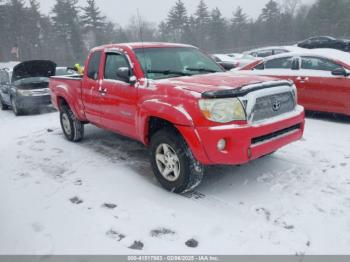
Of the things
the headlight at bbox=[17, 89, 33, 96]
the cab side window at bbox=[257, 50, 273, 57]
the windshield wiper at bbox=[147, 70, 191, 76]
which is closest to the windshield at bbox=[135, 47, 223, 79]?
the windshield wiper at bbox=[147, 70, 191, 76]

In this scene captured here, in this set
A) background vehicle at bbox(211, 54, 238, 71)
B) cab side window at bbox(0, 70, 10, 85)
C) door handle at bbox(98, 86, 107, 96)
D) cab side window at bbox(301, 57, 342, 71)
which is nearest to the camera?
door handle at bbox(98, 86, 107, 96)

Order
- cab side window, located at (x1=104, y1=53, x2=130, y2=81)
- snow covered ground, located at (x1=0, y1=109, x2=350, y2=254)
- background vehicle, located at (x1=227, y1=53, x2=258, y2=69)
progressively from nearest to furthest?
snow covered ground, located at (x1=0, y1=109, x2=350, y2=254) < cab side window, located at (x1=104, y1=53, x2=130, y2=81) < background vehicle, located at (x1=227, y1=53, x2=258, y2=69)

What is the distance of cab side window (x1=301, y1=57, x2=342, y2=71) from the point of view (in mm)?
7426

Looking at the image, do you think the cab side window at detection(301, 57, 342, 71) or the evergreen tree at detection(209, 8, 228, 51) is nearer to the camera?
the cab side window at detection(301, 57, 342, 71)

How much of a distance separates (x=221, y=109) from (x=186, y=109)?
40 cm

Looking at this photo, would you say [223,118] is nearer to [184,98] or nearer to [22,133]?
[184,98]

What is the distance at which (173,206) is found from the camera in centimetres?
403

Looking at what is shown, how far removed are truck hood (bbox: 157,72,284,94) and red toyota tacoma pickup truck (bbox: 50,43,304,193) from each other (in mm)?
12

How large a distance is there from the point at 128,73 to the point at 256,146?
203cm

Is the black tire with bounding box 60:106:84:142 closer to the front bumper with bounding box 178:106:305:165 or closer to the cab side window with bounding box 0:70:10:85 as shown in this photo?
the front bumper with bounding box 178:106:305:165

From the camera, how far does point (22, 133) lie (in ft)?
27.8

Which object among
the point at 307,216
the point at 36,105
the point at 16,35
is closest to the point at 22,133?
the point at 36,105

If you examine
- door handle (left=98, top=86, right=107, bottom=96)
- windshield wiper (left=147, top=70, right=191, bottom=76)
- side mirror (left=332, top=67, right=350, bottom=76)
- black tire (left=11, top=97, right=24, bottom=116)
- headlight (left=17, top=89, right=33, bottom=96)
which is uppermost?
windshield wiper (left=147, top=70, right=191, bottom=76)

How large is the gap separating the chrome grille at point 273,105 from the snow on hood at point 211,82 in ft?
0.87
